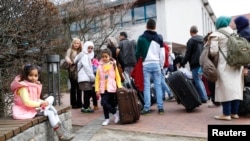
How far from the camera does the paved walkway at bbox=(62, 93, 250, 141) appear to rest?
16.3 ft

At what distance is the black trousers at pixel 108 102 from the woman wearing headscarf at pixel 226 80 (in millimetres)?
1845

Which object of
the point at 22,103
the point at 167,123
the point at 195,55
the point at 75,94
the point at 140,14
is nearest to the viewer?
the point at 22,103

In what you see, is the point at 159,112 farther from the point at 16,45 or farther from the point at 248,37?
the point at 16,45

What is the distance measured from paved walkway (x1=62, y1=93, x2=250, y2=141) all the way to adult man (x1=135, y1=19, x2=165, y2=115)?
420 mm

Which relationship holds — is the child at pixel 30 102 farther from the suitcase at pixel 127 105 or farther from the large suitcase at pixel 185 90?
the large suitcase at pixel 185 90

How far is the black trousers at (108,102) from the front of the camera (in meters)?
5.61

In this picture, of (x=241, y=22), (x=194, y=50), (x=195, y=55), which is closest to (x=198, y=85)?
(x=195, y=55)

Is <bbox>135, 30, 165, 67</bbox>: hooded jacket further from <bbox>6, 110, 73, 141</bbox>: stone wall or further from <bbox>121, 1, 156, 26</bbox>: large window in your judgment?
<bbox>121, 1, 156, 26</bbox>: large window

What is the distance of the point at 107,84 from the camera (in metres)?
5.68

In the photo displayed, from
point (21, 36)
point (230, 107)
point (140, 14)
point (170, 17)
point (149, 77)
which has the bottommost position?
point (230, 107)

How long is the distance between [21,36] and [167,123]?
2.84m

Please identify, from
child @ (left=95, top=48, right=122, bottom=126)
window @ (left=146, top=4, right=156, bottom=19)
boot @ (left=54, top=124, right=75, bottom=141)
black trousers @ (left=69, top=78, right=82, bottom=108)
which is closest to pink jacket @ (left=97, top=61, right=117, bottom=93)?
child @ (left=95, top=48, right=122, bottom=126)

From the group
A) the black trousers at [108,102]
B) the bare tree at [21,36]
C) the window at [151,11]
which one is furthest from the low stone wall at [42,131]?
the window at [151,11]

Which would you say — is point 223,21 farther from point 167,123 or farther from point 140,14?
point 140,14
